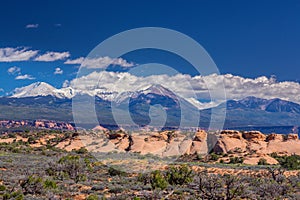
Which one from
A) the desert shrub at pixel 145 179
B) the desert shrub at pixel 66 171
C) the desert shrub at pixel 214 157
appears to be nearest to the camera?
the desert shrub at pixel 145 179

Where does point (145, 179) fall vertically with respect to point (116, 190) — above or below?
above

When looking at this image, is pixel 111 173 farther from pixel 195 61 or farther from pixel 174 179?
pixel 195 61

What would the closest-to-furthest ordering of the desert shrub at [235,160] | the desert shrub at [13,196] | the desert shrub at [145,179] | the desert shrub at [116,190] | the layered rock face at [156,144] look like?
1. the desert shrub at [13,196]
2. the desert shrub at [116,190]
3. the desert shrub at [145,179]
4. the desert shrub at [235,160]
5. the layered rock face at [156,144]

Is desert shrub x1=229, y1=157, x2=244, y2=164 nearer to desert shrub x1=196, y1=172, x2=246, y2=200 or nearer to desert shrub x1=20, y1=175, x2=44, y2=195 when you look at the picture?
desert shrub x1=196, y1=172, x2=246, y2=200

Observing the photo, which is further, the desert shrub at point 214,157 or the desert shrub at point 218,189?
the desert shrub at point 214,157

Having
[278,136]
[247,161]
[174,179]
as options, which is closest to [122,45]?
[174,179]

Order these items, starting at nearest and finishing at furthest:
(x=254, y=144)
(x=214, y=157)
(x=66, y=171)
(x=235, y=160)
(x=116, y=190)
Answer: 1. (x=116, y=190)
2. (x=66, y=171)
3. (x=235, y=160)
4. (x=214, y=157)
5. (x=254, y=144)

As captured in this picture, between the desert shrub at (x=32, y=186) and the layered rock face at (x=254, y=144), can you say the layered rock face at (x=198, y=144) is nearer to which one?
the layered rock face at (x=254, y=144)

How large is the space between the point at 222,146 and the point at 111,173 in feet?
99.9

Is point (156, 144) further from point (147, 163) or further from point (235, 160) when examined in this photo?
point (147, 163)

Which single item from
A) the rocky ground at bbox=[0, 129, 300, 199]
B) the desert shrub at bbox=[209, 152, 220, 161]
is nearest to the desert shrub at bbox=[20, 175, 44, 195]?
the rocky ground at bbox=[0, 129, 300, 199]

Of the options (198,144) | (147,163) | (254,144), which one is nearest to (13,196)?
(147,163)

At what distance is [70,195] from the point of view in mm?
19172

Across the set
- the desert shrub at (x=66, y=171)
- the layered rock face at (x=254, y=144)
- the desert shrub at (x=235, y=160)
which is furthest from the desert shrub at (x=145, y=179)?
the layered rock face at (x=254, y=144)
